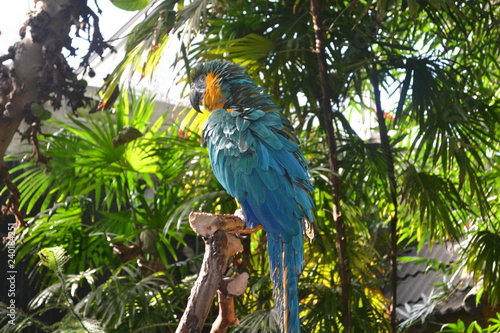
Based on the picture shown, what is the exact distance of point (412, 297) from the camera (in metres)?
2.95

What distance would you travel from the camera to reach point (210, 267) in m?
1.12

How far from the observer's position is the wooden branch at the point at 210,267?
108 cm

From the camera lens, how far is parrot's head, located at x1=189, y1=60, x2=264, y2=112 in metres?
1.27

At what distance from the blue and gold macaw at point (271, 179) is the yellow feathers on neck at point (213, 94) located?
0.04 m

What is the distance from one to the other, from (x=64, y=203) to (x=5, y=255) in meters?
0.71

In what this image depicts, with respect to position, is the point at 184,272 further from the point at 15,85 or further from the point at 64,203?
the point at 15,85

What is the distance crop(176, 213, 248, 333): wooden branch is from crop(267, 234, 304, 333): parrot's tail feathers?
4.3 inches

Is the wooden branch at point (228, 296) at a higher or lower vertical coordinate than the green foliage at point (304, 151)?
lower

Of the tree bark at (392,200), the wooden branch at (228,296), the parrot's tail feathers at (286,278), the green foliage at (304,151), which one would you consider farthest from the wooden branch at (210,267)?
the tree bark at (392,200)

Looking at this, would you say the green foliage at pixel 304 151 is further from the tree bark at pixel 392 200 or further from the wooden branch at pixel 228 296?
the wooden branch at pixel 228 296

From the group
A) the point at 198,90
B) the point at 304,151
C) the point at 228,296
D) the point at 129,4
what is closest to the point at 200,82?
the point at 198,90

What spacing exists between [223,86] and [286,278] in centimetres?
48

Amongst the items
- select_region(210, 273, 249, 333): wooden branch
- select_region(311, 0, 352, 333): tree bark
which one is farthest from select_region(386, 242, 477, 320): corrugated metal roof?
select_region(210, 273, 249, 333): wooden branch

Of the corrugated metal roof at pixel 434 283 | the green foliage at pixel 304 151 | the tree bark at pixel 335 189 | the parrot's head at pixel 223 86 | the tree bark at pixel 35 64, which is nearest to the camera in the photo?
the tree bark at pixel 35 64
